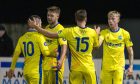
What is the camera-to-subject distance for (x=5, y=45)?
1523 cm

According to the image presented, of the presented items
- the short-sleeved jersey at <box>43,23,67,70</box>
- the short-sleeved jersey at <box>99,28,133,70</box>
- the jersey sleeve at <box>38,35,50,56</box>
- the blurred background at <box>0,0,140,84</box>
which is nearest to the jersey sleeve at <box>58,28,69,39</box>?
the jersey sleeve at <box>38,35,50,56</box>

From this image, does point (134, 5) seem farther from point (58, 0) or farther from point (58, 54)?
point (58, 54)

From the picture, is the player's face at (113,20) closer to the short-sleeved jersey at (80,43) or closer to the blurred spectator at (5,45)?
the short-sleeved jersey at (80,43)

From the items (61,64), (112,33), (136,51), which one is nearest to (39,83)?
(61,64)

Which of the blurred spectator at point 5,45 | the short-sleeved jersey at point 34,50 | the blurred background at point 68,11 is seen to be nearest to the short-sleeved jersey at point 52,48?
the short-sleeved jersey at point 34,50

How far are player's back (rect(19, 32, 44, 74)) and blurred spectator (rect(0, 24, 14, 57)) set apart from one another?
3828mm

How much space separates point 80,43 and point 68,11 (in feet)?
16.9

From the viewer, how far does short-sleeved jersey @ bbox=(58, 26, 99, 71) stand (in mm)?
→ 10859

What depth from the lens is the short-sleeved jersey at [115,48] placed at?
40.1ft

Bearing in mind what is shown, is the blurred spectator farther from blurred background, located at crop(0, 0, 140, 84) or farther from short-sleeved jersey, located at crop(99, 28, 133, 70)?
short-sleeved jersey, located at crop(99, 28, 133, 70)

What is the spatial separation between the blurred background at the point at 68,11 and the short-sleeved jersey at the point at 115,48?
2.96m

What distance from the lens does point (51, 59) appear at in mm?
11750

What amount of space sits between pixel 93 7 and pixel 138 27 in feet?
4.27

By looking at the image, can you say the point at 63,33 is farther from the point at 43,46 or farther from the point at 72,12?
the point at 72,12
